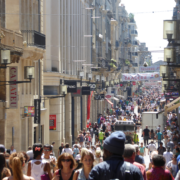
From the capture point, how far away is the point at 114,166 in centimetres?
400

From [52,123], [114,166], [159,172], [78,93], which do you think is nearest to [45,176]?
[159,172]

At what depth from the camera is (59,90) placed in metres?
28.3

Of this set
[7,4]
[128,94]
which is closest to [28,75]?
[7,4]

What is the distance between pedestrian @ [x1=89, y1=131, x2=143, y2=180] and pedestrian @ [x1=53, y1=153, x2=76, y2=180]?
2261 millimetres

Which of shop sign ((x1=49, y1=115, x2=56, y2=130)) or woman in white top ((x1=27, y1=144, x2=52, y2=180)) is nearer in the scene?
woman in white top ((x1=27, y1=144, x2=52, y2=180))

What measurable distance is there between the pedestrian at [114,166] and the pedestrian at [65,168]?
2261 millimetres

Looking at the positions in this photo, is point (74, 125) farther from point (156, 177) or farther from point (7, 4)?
point (156, 177)

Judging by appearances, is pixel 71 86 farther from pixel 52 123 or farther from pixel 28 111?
pixel 28 111

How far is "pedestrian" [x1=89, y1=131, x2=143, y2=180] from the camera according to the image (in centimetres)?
395

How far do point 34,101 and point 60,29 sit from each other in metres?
10.3

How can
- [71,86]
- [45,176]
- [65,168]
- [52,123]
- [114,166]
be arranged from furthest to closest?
[71,86]
[52,123]
[45,176]
[65,168]
[114,166]

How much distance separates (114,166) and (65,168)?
8.25 feet

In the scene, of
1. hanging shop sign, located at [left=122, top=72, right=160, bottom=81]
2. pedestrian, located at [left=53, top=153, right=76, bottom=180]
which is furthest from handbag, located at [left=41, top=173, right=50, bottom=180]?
hanging shop sign, located at [left=122, top=72, right=160, bottom=81]

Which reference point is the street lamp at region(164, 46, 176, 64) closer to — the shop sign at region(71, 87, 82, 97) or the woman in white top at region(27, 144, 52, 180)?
the shop sign at region(71, 87, 82, 97)
